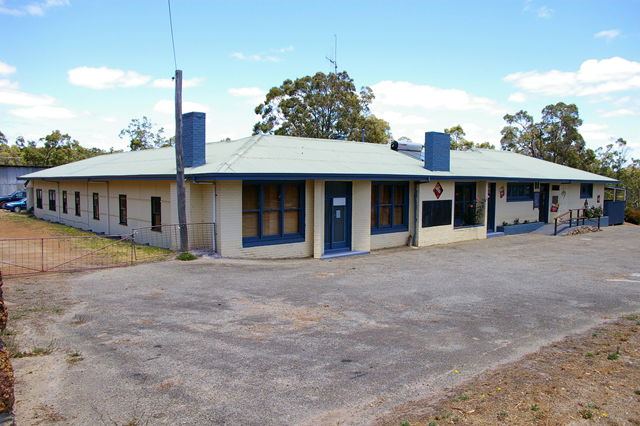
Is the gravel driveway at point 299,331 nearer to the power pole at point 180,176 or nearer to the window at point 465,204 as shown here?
the power pole at point 180,176

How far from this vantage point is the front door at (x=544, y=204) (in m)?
28.6

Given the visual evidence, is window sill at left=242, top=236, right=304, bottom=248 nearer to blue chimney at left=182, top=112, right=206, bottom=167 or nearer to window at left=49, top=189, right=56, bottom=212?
blue chimney at left=182, top=112, right=206, bottom=167

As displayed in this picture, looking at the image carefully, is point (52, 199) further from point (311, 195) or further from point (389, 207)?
point (389, 207)

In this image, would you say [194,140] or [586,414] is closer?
[586,414]

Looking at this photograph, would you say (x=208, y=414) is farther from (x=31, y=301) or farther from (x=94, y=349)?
(x=31, y=301)

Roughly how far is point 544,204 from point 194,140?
21673mm

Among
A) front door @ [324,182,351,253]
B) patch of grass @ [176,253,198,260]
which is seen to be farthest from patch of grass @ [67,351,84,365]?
front door @ [324,182,351,253]

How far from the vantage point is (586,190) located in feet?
106

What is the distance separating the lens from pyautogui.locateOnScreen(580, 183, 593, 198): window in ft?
104

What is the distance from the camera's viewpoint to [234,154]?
17.0 metres

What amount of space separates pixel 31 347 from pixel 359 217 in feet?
41.5

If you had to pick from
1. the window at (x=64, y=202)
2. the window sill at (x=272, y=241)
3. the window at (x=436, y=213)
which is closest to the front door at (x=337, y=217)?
the window sill at (x=272, y=241)

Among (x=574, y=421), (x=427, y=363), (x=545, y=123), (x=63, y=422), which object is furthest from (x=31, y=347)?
(x=545, y=123)

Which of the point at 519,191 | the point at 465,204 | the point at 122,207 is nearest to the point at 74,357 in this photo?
the point at 122,207
